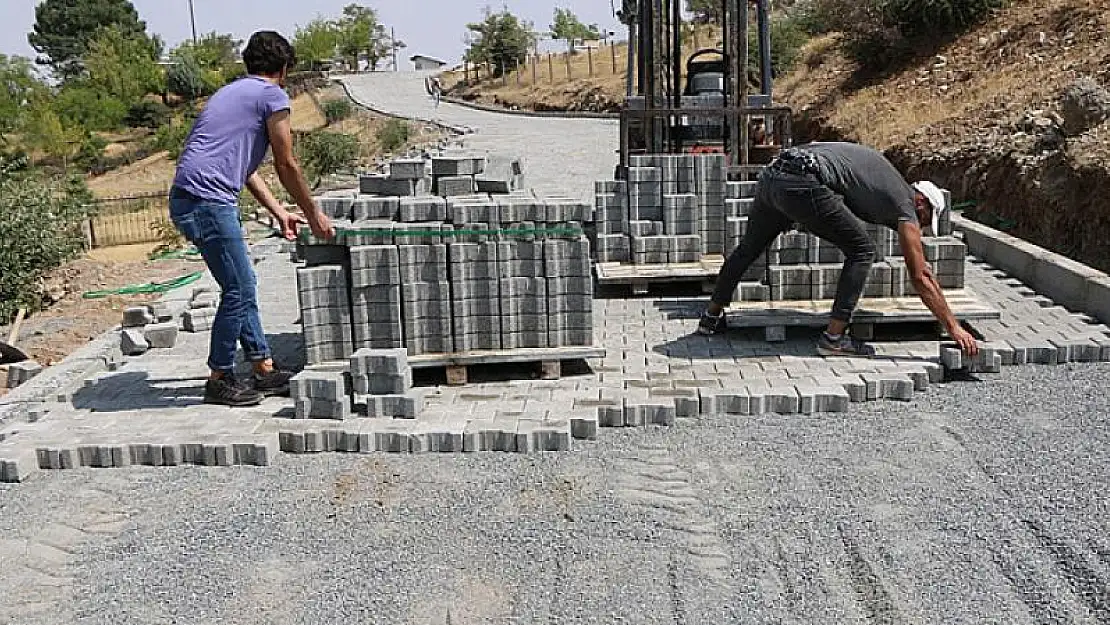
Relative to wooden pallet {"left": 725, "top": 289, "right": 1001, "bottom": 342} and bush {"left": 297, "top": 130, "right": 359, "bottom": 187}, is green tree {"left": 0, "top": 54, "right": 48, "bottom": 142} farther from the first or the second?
wooden pallet {"left": 725, "top": 289, "right": 1001, "bottom": 342}

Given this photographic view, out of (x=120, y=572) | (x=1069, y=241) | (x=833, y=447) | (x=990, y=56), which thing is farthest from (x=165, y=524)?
(x=990, y=56)

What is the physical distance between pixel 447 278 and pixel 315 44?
65790mm

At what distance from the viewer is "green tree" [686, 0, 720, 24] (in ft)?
165

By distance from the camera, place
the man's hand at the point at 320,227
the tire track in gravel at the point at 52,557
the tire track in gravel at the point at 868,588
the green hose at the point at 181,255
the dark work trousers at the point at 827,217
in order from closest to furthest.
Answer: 1. the tire track in gravel at the point at 868,588
2. the tire track in gravel at the point at 52,557
3. the man's hand at the point at 320,227
4. the dark work trousers at the point at 827,217
5. the green hose at the point at 181,255

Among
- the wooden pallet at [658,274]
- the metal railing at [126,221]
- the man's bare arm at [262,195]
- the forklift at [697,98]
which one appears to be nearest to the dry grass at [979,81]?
the forklift at [697,98]

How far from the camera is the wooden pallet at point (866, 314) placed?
264 inches

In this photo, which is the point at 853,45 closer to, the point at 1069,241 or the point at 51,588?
the point at 1069,241

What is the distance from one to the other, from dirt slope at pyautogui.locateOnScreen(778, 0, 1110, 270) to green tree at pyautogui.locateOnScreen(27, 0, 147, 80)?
5887 centimetres

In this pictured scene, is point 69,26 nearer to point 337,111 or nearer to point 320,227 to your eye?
point 337,111

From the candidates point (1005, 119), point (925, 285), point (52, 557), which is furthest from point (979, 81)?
point (52, 557)

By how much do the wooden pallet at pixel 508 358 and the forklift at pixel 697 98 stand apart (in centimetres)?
332

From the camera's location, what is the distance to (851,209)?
638cm

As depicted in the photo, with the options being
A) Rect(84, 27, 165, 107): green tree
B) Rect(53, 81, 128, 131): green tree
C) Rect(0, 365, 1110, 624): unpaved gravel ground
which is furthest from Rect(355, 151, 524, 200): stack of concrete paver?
Rect(84, 27, 165, 107): green tree

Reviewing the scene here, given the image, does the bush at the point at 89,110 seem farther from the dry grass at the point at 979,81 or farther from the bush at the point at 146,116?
the dry grass at the point at 979,81
